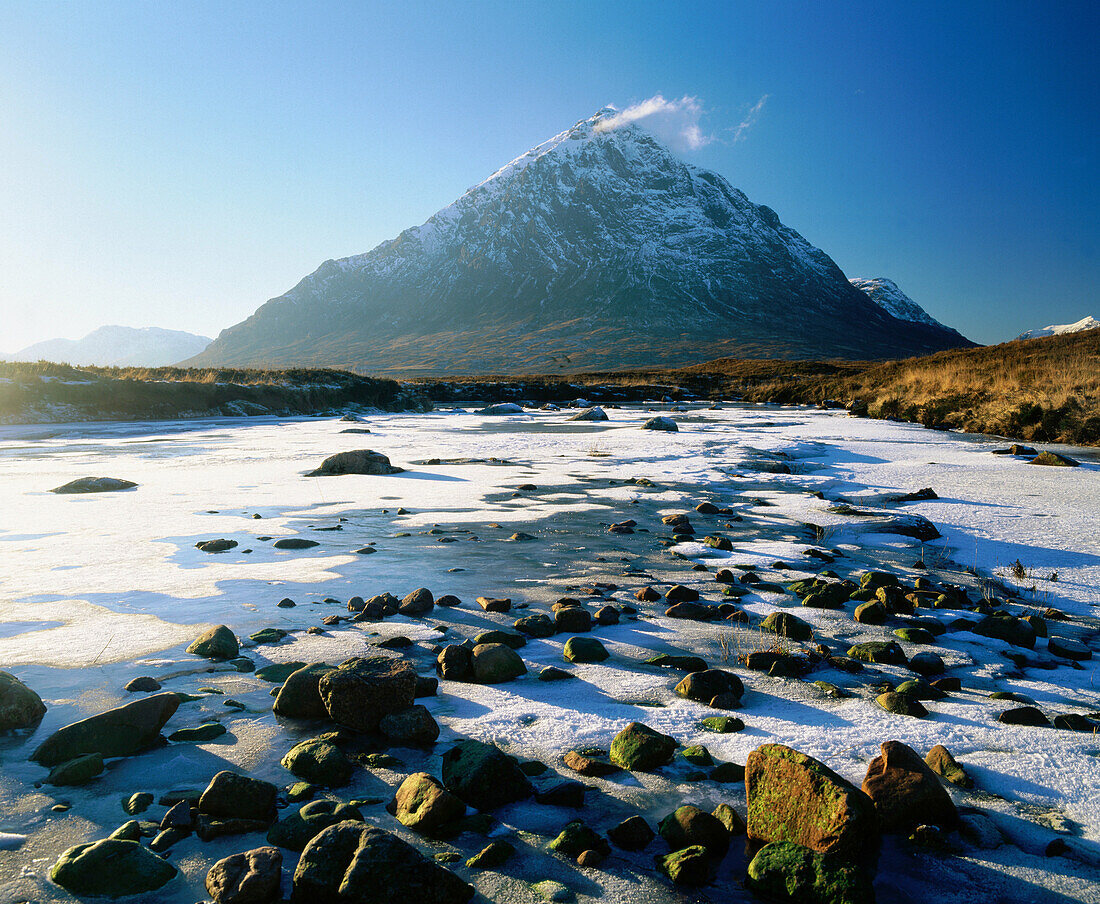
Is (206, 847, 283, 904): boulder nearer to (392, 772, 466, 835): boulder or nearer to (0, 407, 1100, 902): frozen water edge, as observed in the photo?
(0, 407, 1100, 902): frozen water edge

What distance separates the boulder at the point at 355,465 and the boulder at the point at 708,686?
30.2 ft

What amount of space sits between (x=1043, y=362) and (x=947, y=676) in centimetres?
2319

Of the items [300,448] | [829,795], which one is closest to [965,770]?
[829,795]

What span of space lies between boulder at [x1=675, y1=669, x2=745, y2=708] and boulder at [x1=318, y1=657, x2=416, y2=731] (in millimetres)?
1396

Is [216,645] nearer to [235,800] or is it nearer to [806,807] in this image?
[235,800]

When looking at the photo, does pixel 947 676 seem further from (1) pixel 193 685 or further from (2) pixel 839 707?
(1) pixel 193 685

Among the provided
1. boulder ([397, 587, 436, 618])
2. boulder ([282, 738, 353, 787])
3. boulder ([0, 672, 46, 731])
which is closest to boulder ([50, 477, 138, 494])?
boulder ([397, 587, 436, 618])

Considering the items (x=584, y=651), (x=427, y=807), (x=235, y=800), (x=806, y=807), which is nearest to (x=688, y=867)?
(x=806, y=807)

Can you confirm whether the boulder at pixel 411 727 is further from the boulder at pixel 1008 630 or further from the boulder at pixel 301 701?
the boulder at pixel 1008 630

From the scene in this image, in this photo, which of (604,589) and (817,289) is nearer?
(604,589)

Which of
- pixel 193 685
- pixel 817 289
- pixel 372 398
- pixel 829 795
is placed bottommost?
pixel 193 685

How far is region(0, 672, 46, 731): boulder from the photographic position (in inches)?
109

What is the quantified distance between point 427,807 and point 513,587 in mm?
2878

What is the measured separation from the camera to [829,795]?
6.63 feet
